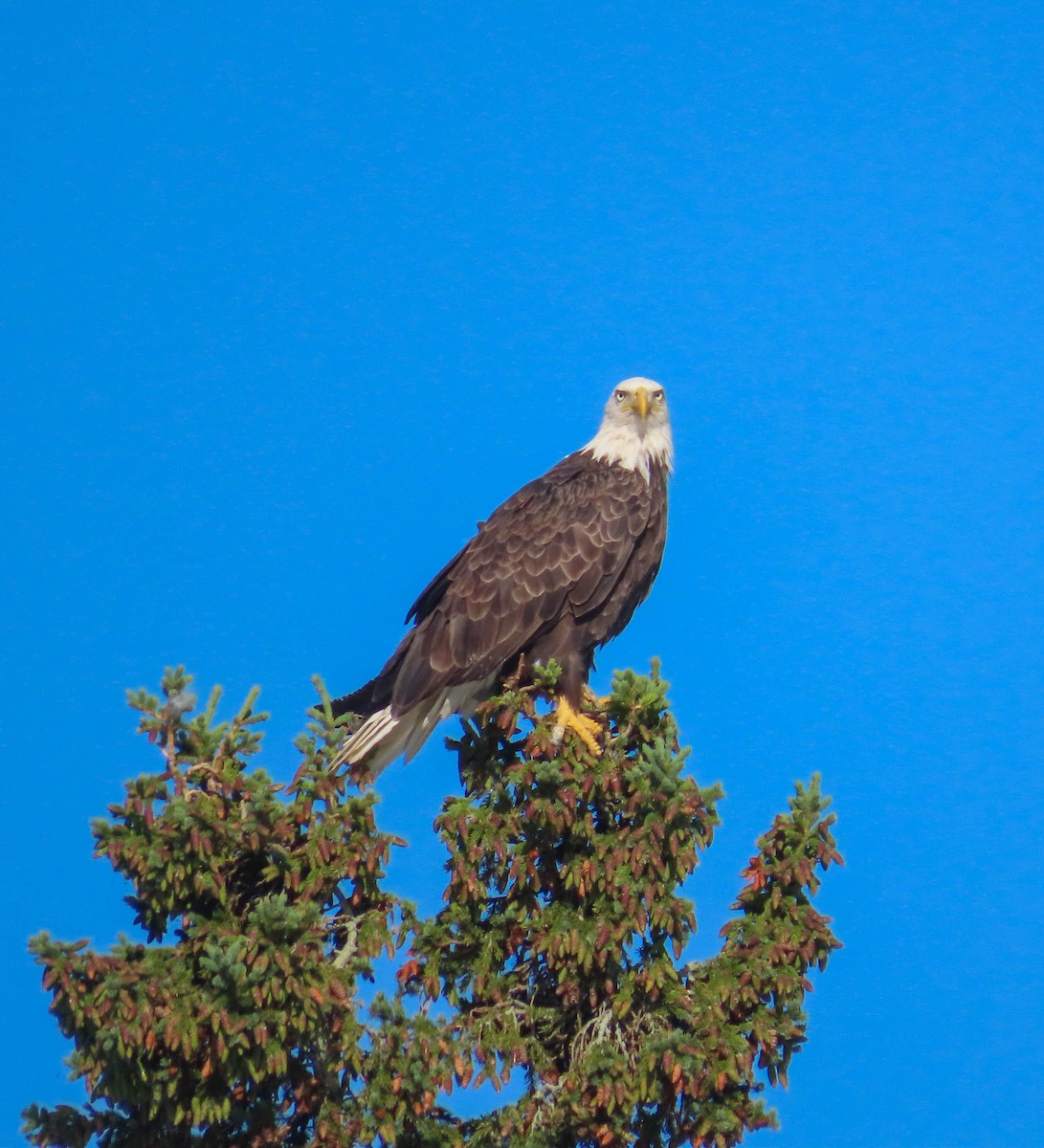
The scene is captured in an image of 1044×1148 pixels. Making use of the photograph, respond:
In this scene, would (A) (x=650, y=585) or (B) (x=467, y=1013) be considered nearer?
(B) (x=467, y=1013)

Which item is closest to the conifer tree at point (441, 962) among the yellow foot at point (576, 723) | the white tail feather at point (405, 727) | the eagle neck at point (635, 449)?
the yellow foot at point (576, 723)

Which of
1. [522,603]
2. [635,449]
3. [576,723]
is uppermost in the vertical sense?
[635,449]

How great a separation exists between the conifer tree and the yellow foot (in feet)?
0.86

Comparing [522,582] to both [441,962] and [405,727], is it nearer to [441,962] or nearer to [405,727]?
[405,727]

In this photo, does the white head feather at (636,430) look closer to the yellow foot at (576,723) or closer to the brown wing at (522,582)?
the brown wing at (522,582)

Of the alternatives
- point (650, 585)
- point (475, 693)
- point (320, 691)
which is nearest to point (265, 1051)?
point (320, 691)

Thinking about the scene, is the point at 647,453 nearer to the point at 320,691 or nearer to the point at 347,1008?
the point at 320,691

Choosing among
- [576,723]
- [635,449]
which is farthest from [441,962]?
[635,449]

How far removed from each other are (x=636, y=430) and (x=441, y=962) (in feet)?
14.9

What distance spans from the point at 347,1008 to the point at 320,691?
4.72 feet

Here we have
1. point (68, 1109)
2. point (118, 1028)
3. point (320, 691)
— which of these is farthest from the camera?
point (320, 691)

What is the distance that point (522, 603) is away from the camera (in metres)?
9.96

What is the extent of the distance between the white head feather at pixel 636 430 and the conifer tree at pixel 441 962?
10.5 ft

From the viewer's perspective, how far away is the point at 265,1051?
6.41m
